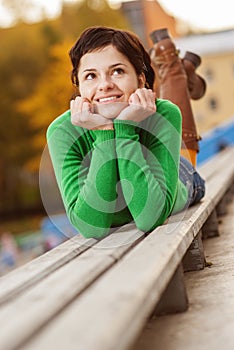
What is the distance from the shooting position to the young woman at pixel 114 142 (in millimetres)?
2227

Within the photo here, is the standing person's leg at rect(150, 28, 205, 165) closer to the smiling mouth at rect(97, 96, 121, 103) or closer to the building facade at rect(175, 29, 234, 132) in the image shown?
the smiling mouth at rect(97, 96, 121, 103)

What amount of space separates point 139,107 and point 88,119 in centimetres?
16

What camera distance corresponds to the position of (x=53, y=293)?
1.36 meters

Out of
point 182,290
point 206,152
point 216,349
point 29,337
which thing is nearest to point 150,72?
point 182,290

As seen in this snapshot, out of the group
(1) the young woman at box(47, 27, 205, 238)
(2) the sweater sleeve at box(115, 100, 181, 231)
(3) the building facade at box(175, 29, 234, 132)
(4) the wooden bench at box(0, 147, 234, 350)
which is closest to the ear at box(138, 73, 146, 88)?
(1) the young woman at box(47, 27, 205, 238)

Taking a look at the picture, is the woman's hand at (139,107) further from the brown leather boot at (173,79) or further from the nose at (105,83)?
the brown leather boot at (173,79)

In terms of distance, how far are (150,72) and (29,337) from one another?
162 cm

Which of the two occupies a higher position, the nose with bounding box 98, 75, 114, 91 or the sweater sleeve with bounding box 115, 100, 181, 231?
the nose with bounding box 98, 75, 114, 91

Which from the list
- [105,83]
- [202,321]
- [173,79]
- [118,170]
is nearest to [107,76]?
[105,83]

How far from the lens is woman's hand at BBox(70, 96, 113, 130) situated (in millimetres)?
2242

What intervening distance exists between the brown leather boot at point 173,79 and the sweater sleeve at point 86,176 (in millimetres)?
1173

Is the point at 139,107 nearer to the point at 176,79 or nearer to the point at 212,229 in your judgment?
the point at 212,229

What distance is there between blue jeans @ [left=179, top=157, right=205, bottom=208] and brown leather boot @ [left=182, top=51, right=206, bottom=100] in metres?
1.03

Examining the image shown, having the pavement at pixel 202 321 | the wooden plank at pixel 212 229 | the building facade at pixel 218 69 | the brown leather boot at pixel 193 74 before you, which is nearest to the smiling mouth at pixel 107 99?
the pavement at pixel 202 321
